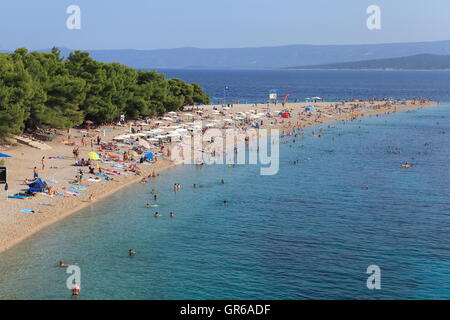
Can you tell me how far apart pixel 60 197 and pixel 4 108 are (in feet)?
44.1

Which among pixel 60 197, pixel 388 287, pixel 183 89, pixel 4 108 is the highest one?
pixel 183 89

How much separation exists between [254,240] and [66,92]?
110ft

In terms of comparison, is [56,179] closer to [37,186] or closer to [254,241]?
[37,186]

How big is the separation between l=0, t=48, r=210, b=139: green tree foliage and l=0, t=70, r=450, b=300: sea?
1419cm

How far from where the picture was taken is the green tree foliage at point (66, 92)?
4791 cm

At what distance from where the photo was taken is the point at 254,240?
3133 cm

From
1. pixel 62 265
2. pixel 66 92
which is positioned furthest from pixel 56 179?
pixel 66 92

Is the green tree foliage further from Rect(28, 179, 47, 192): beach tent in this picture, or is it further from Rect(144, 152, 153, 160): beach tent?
Rect(28, 179, 47, 192): beach tent

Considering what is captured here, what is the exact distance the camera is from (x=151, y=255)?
2869cm

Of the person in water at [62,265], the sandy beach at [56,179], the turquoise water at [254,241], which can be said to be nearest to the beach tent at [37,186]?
the sandy beach at [56,179]

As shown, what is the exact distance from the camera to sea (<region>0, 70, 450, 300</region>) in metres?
24.7

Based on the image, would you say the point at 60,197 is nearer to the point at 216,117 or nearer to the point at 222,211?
the point at 222,211
